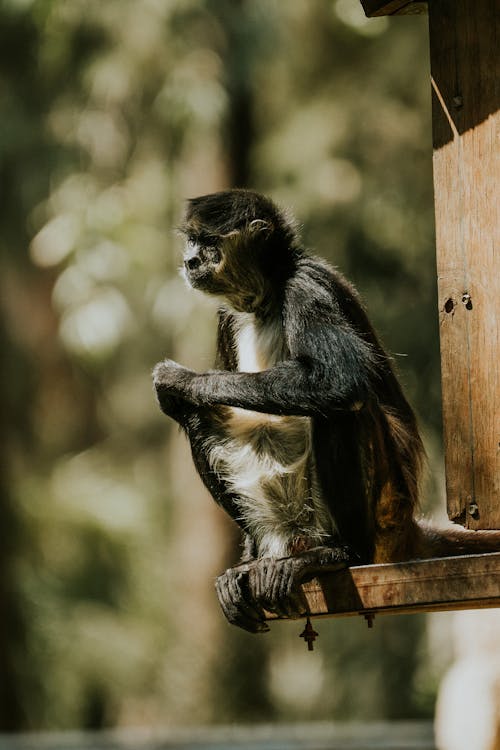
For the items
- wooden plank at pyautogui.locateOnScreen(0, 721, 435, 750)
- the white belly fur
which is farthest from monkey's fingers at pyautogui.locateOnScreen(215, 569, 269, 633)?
wooden plank at pyautogui.locateOnScreen(0, 721, 435, 750)

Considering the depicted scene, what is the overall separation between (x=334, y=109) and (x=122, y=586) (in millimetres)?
6929

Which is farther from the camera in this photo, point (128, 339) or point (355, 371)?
point (128, 339)

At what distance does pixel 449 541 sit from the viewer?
5551 mm

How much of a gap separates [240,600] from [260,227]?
1654mm

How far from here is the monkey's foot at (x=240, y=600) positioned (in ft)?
17.1

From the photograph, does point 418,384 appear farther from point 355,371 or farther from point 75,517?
point 355,371

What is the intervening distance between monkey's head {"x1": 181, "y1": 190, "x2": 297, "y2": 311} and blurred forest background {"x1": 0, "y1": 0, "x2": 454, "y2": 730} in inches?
267

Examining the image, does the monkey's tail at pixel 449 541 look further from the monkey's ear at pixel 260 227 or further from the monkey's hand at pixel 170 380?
the monkey's ear at pixel 260 227

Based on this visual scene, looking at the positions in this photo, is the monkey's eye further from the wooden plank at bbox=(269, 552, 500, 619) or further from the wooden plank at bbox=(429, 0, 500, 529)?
the wooden plank at bbox=(269, 552, 500, 619)

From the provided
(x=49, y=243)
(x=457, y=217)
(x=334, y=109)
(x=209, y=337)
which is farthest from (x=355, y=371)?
(x=334, y=109)

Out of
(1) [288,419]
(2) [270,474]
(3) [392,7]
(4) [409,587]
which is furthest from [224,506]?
(3) [392,7]

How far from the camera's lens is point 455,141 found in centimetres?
512

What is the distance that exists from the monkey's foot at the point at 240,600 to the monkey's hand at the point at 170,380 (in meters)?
0.77

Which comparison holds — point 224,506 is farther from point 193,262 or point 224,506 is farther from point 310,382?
point 193,262
